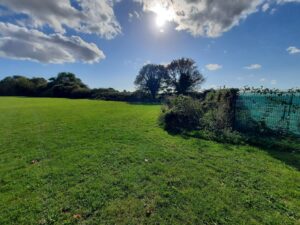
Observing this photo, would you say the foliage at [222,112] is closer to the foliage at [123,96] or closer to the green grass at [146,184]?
the green grass at [146,184]

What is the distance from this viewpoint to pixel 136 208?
3.02 meters

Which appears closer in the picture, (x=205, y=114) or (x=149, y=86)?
(x=205, y=114)

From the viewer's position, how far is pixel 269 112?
25.3 feet

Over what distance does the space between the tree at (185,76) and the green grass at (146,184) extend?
4065 cm

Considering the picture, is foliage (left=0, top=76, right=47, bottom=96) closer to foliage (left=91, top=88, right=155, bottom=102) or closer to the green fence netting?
foliage (left=91, top=88, right=155, bottom=102)

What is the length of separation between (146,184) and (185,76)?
145 ft

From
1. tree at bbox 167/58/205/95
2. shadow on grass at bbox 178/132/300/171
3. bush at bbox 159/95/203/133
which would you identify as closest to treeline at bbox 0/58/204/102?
tree at bbox 167/58/205/95

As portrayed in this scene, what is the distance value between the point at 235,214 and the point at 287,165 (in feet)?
9.94

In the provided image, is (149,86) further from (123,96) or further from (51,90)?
(51,90)

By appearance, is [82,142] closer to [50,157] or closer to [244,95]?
[50,157]

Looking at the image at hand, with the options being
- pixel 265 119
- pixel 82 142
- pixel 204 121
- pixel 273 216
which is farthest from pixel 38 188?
pixel 265 119

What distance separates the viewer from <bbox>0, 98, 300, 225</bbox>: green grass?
2.87 meters

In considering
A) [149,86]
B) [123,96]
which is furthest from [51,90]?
[149,86]

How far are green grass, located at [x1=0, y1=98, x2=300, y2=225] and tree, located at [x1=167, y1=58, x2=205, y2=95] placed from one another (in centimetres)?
4065
